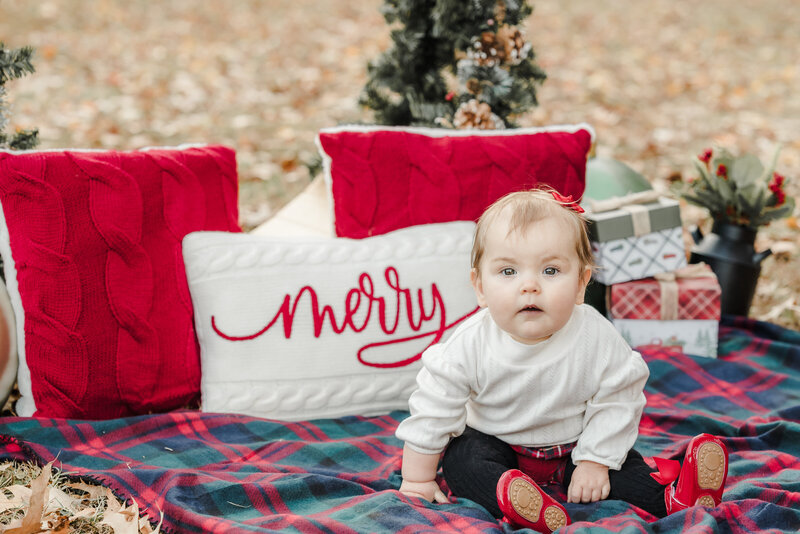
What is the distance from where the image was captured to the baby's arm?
172 centimetres

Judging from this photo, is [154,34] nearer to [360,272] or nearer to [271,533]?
[360,272]

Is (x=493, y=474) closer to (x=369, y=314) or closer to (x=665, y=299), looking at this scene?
(x=369, y=314)

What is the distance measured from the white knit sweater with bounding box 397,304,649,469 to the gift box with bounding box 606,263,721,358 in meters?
0.81

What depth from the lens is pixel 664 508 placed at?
1.67 meters

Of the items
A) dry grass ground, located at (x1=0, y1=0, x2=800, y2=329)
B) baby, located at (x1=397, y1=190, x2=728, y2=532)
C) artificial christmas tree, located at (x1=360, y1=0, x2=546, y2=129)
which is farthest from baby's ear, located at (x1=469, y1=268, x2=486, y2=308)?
dry grass ground, located at (x1=0, y1=0, x2=800, y2=329)

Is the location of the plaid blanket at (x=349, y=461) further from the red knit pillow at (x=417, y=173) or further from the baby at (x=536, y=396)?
the red knit pillow at (x=417, y=173)

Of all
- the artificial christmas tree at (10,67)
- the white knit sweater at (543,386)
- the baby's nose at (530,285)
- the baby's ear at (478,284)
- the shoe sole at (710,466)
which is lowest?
the shoe sole at (710,466)

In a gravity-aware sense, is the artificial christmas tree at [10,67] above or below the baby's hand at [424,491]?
above

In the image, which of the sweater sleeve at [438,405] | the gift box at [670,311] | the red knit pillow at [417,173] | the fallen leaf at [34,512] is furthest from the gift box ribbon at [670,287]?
the fallen leaf at [34,512]

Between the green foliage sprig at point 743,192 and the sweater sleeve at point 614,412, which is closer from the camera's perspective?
the sweater sleeve at point 614,412

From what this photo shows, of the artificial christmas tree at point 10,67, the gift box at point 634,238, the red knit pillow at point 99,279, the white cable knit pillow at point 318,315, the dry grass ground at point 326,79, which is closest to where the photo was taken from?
the red knit pillow at point 99,279

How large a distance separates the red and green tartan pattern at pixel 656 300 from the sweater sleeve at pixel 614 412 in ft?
2.67

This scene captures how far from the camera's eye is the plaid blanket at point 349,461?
1.59 meters

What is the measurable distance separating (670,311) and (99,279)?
1.77 m
